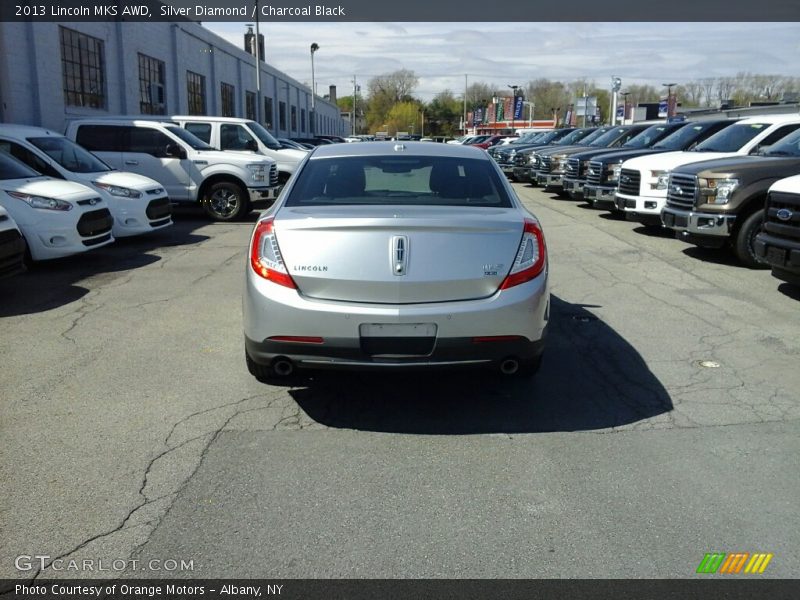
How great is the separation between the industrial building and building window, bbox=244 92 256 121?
1.08 m

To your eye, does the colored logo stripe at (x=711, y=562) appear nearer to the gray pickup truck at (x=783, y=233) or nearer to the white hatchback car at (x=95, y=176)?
the gray pickup truck at (x=783, y=233)

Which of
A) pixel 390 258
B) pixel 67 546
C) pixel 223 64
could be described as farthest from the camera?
pixel 223 64

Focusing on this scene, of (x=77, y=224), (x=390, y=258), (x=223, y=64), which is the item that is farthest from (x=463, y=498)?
(x=223, y=64)

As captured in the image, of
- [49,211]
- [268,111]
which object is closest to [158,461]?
[49,211]

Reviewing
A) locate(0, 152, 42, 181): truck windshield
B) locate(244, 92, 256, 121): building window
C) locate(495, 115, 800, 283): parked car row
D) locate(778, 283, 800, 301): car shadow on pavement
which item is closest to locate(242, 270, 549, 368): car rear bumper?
locate(495, 115, 800, 283): parked car row

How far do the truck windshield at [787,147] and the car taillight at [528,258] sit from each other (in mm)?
7600

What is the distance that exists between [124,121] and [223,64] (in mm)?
23334

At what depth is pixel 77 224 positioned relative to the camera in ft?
31.2

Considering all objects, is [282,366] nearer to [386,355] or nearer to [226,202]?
[386,355]

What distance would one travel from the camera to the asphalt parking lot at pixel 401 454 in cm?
317

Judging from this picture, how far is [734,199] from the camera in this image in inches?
387

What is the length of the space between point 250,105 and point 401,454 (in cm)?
4364

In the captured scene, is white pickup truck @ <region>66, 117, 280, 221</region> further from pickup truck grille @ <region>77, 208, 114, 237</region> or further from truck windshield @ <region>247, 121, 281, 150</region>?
pickup truck grille @ <region>77, 208, 114, 237</region>

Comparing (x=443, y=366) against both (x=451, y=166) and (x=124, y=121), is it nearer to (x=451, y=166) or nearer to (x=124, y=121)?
(x=451, y=166)
